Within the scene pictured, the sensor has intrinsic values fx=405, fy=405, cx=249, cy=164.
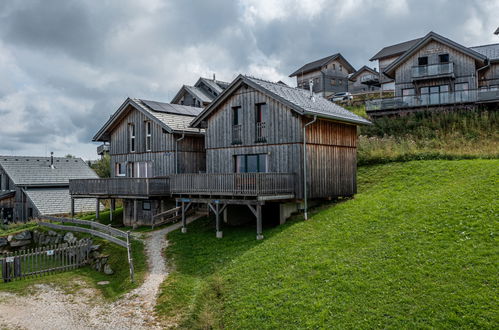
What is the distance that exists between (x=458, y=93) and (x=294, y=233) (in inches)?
935

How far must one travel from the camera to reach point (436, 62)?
36656 mm

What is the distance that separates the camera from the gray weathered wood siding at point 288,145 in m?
20.3

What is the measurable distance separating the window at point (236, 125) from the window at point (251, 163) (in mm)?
949

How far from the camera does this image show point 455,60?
3591 cm

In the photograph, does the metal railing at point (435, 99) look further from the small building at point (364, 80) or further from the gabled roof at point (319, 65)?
the gabled roof at point (319, 65)

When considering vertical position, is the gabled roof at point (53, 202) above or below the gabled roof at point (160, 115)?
below

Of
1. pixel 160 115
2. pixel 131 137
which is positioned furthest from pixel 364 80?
pixel 131 137

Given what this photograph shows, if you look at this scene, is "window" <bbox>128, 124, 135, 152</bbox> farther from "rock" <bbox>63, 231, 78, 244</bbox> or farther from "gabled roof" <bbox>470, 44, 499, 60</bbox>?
"gabled roof" <bbox>470, 44, 499, 60</bbox>

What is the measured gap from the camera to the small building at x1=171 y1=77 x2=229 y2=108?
44.8 meters

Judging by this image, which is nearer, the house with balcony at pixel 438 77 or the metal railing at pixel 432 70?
the house with balcony at pixel 438 77

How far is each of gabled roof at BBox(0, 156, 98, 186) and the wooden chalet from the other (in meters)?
17.4

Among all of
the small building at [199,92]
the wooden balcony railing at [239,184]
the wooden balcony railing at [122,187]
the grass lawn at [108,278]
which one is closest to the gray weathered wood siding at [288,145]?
the wooden balcony railing at [239,184]

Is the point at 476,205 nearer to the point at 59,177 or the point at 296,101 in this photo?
the point at 296,101

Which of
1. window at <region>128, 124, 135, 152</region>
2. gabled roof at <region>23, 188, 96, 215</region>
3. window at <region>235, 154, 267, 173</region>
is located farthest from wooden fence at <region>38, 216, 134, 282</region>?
window at <region>235, 154, 267, 173</region>
